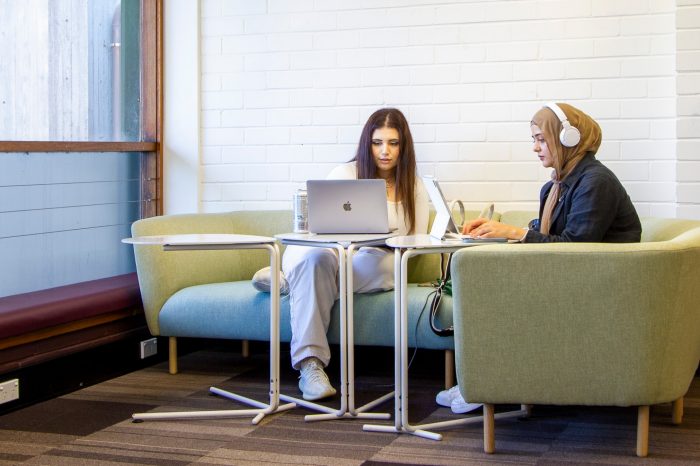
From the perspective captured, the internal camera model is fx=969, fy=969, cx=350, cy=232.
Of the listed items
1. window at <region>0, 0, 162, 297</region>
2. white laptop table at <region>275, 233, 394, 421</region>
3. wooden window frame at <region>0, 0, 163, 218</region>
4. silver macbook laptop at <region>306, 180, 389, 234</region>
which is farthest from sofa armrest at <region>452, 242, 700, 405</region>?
wooden window frame at <region>0, 0, 163, 218</region>

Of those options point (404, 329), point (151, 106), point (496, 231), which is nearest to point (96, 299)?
point (151, 106)

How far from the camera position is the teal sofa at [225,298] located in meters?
4.15

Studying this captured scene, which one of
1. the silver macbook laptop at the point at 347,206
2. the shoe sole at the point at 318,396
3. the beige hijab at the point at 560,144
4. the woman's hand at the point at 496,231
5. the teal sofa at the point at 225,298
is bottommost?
the shoe sole at the point at 318,396

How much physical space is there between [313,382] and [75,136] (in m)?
1.74

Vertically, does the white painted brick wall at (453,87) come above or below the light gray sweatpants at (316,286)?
above

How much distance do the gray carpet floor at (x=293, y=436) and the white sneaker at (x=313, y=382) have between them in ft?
0.47

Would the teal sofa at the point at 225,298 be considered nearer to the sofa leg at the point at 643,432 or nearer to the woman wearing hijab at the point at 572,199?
the woman wearing hijab at the point at 572,199

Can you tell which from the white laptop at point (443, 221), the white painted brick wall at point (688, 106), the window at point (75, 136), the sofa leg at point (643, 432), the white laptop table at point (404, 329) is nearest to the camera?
the sofa leg at point (643, 432)

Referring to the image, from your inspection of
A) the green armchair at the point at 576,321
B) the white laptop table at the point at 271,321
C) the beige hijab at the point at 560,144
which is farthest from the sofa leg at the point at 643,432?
the white laptop table at the point at 271,321

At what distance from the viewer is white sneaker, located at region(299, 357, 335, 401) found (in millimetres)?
3965

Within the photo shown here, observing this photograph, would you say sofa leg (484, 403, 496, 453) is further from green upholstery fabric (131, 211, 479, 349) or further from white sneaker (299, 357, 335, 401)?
white sneaker (299, 357, 335, 401)

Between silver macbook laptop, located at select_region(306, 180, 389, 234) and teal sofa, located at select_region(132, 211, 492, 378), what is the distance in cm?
39

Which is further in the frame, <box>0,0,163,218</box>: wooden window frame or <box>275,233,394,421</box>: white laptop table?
<box>0,0,163,218</box>: wooden window frame

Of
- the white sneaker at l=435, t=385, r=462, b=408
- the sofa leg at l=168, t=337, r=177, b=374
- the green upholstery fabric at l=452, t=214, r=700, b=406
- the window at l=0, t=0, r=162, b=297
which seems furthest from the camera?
the sofa leg at l=168, t=337, r=177, b=374
